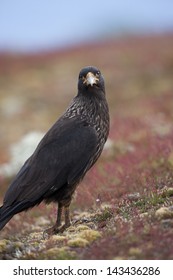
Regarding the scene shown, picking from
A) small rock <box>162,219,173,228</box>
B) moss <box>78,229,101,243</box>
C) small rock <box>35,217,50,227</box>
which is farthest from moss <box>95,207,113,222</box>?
small rock <box>35,217,50,227</box>

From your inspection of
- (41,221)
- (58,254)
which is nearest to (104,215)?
(58,254)

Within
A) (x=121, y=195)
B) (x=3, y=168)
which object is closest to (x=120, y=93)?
(x=3, y=168)

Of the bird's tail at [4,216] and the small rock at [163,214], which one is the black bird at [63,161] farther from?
the small rock at [163,214]

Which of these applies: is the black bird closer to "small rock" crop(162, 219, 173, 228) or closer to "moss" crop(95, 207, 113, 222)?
"moss" crop(95, 207, 113, 222)

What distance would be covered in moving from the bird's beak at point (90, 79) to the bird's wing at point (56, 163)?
585 millimetres

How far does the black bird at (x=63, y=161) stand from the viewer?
27.6 feet

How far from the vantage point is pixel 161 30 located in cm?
3512

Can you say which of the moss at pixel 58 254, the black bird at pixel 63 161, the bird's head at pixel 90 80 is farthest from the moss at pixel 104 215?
the bird's head at pixel 90 80

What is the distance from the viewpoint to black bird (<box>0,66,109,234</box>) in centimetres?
841

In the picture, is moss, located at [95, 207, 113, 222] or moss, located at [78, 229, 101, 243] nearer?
moss, located at [78, 229, 101, 243]
